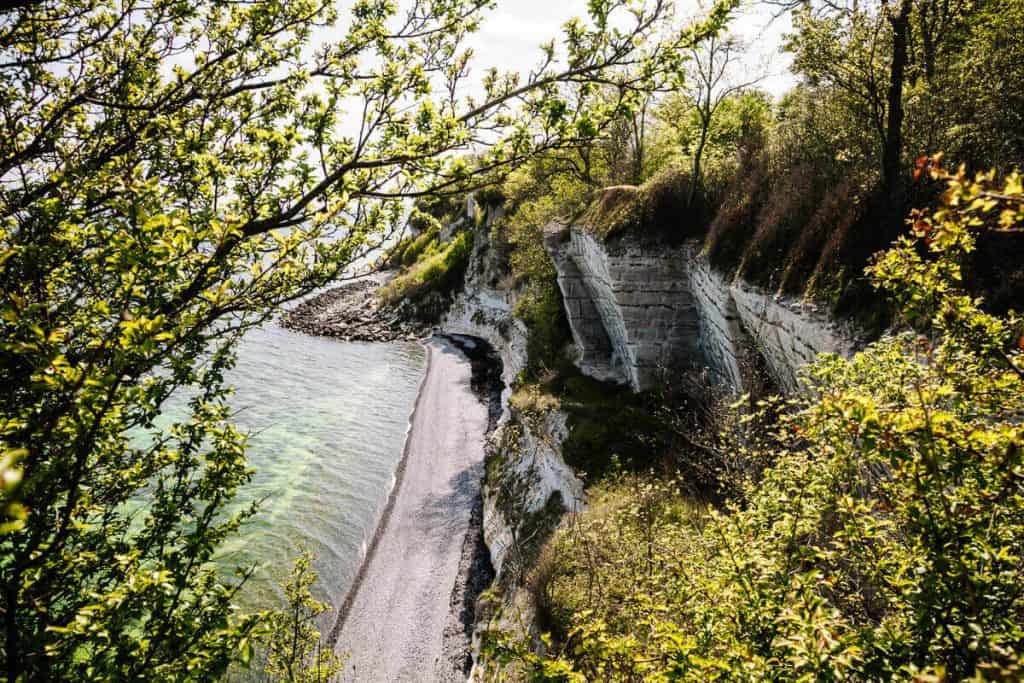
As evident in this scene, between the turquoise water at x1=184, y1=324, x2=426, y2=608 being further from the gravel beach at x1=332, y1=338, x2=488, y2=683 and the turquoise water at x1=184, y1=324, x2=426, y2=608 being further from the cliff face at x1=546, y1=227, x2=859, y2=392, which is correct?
the cliff face at x1=546, y1=227, x2=859, y2=392

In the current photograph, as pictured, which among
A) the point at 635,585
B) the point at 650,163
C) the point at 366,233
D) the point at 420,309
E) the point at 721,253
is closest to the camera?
the point at 366,233

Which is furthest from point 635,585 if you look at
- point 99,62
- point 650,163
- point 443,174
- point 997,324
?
point 650,163

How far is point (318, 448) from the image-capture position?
30422 millimetres

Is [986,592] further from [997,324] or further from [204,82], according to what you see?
[204,82]

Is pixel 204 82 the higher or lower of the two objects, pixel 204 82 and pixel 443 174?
the higher

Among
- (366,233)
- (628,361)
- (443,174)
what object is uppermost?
(443,174)

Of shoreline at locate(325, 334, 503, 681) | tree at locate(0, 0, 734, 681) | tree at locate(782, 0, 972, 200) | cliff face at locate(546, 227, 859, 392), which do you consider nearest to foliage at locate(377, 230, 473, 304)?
shoreline at locate(325, 334, 503, 681)

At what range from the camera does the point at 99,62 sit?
577cm

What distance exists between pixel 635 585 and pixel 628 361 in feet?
44.3

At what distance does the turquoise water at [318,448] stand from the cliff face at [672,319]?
543 inches

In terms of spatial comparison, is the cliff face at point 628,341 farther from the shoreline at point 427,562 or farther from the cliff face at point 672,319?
the shoreline at point 427,562

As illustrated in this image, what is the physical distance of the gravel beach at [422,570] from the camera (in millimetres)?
16938

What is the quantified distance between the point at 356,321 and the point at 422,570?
46937mm

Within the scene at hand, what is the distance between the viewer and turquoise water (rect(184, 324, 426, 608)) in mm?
21344
